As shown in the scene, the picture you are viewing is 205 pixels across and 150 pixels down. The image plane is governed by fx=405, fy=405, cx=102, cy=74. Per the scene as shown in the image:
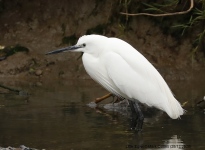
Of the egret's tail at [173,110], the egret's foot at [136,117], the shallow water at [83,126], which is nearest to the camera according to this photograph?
the shallow water at [83,126]

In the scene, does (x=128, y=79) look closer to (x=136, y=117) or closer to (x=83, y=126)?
(x=136, y=117)

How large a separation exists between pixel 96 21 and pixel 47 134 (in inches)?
304

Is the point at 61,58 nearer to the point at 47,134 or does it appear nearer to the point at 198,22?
the point at 198,22

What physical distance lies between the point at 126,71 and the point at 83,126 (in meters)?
0.85

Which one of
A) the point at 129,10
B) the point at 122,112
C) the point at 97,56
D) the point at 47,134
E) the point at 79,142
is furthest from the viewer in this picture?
the point at 129,10

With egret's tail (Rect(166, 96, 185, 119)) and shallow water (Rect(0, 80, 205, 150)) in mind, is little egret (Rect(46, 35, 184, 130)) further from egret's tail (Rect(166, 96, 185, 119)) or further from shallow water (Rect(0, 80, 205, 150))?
shallow water (Rect(0, 80, 205, 150))

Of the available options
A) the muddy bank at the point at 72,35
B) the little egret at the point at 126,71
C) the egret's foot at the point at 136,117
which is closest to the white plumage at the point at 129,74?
the little egret at the point at 126,71

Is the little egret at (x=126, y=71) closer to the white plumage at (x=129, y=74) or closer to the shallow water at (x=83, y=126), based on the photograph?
the white plumage at (x=129, y=74)

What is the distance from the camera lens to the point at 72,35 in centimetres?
1170

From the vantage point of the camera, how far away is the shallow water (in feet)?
13.2

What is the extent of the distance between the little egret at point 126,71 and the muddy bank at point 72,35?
18.2 feet

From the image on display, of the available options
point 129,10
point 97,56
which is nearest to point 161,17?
point 129,10

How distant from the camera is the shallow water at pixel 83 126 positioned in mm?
4031

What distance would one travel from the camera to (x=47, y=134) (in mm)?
4391
